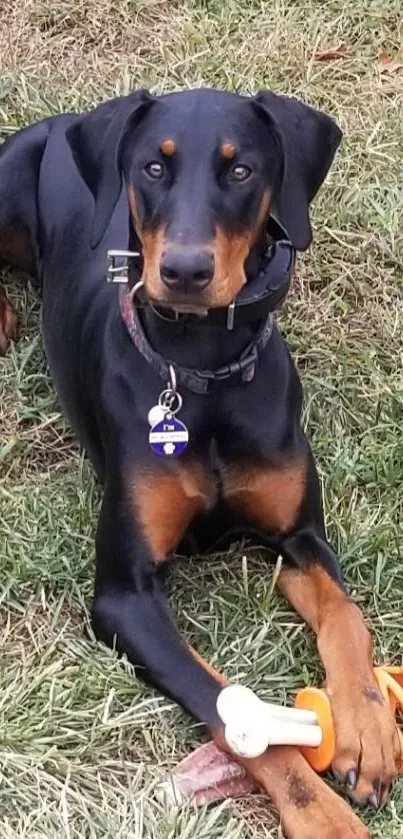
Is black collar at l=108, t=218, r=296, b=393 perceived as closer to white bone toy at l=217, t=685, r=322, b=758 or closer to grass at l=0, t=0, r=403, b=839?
grass at l=0, t=0, r=403, b=839

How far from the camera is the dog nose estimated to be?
296 centimetres

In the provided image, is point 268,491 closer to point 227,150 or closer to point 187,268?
point 187,268

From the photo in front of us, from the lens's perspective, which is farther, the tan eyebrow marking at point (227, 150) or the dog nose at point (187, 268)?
the tan eyebrow marking at point (227, 150)

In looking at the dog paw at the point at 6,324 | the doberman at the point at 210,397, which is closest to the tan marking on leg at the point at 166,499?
the doberman at the point at 210,397

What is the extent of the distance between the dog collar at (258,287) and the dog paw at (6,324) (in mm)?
1184

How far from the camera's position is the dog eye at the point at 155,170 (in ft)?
10.3

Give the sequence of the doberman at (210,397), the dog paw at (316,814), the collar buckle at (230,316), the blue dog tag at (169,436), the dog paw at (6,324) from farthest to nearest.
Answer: the dog paw at (6,324)
the blue dog tag at (169,436)
the collar buckle at (230,316)
the doberman at (210,397)
the dog paw at (316,814)

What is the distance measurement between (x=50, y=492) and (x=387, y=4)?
291 centimetres

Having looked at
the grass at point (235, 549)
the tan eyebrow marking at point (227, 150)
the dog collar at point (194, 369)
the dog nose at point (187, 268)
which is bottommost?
the grass at point (235, 549)

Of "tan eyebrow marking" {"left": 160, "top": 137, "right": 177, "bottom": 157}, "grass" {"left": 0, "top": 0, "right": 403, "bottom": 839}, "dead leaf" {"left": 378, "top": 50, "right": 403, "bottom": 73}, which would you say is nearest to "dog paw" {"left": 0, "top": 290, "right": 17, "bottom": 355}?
"grass" {"left": 0, "top": 0, "right": 403, "bottom": 839}

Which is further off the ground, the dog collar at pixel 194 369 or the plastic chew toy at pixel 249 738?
the dog collar at pixel 194 369

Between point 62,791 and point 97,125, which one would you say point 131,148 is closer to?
point 97,125

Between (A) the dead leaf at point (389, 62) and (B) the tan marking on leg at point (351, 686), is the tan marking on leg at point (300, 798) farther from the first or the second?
(A) the dead leaf at point (389, 62)

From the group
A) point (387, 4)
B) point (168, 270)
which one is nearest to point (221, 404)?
point (168, 270)
